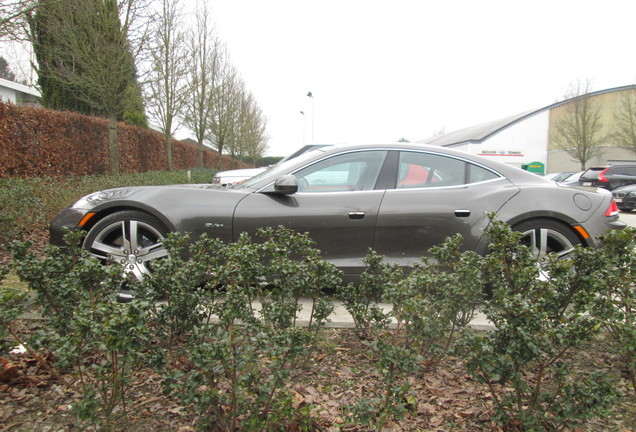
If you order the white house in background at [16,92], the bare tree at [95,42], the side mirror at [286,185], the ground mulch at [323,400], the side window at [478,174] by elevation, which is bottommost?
the ground mulch at [323,400]

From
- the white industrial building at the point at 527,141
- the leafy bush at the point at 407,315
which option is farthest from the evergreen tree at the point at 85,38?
the white industrial building at the point at 527,141

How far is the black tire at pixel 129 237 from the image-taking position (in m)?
3.22

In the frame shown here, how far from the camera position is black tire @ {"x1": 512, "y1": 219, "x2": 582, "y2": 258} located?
3.31 meters

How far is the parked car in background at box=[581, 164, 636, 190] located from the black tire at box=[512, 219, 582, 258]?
1431 centimetres

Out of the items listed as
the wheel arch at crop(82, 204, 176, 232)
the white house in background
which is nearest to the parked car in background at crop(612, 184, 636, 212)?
the wheel arch at crop(82, 204, 176, 232)

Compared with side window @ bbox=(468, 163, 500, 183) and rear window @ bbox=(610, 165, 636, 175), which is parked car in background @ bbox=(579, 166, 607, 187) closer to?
rear window @ bbox=(610, 165, 636, 175)

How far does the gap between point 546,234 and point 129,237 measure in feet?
11.2

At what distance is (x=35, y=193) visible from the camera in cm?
575

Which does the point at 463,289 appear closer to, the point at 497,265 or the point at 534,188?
the point at 497,265

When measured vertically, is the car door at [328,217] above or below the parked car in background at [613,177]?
below

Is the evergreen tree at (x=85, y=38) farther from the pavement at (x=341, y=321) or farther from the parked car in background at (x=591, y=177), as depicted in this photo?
the parked car in background at (x=591, y=177)

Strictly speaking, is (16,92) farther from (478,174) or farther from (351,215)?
(478,174)

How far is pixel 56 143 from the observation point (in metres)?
10.5

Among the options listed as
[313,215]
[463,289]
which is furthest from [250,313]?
[313,215]
